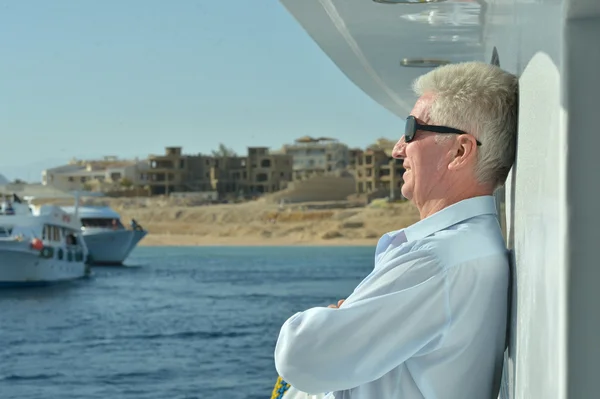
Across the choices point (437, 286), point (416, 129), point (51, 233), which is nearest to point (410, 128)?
point (416, 129)

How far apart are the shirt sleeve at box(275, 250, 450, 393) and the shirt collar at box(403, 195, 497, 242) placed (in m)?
0.08

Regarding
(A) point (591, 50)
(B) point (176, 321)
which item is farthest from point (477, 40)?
(B) point (176, 321)

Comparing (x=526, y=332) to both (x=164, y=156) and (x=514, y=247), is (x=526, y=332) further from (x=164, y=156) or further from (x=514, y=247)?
(x=164, y=156)

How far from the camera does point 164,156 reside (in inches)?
2422

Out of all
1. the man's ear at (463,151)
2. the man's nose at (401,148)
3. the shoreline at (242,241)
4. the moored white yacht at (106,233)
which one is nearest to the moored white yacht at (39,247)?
the moored white yacht at (106,233)

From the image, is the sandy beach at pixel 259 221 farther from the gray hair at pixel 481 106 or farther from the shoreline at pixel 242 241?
the gray hair at pixel 481 106

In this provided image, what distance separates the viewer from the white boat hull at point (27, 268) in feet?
70.1

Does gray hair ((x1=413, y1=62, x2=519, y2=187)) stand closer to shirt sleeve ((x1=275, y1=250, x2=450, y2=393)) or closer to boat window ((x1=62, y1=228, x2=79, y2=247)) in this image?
shirt sleeve ((x1=275, y1=250, x2=450, y2=393))

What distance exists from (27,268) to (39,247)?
1.21m

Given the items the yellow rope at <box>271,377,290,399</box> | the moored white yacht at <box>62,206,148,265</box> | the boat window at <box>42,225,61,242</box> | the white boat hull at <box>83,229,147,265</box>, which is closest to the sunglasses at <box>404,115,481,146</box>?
the yellow rope at <box>271,377,290,399</box>

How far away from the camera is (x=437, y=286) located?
3.24 ft

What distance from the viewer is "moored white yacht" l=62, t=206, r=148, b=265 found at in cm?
3431

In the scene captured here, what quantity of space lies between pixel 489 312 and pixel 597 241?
1.19 feet

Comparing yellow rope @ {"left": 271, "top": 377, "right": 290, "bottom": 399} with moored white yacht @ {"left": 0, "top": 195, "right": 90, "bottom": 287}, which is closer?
yellow rope @ {"left": 271, "top": 377, "right": 290, "bottom": 399}
